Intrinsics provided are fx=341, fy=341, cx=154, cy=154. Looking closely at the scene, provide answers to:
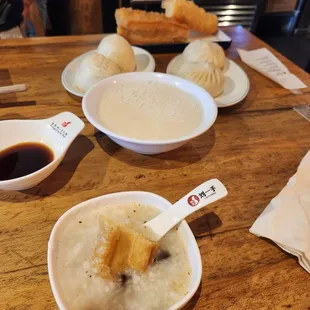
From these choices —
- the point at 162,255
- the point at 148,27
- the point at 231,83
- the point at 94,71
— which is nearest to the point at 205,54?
the point at 231,83

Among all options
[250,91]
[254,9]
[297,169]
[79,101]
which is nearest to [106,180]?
[79,101]

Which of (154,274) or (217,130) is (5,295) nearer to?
(154,274)

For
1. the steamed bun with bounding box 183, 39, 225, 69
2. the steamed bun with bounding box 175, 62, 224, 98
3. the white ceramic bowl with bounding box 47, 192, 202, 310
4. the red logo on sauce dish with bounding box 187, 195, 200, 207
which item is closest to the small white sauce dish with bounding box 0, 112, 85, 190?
the white ceramic bowl with bounding box 47, 192, 202, 310

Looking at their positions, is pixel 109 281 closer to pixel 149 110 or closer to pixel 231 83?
pixel 149 110

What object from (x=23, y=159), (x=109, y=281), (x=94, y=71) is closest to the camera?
(x=109, y=281)

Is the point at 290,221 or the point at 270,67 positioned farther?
the point at 270,67

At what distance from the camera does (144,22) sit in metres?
1.33

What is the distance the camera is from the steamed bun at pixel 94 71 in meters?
1.07

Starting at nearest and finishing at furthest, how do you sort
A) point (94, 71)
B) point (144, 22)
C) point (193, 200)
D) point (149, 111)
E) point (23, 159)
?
point (193, 200) < point (23, 159) < point (149, 111) < point (94, 71) < point (144, 22)

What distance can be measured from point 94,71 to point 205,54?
1.35 feet

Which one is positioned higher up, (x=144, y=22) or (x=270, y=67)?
(x=144, y=22)

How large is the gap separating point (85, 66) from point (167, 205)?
610 millimetres

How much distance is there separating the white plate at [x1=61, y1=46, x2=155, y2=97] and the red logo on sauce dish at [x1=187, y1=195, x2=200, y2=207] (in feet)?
1.83

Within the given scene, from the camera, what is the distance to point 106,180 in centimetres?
84
